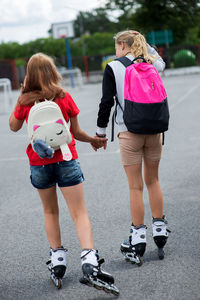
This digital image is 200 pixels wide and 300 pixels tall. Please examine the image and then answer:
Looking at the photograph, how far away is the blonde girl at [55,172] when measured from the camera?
3.65 meters

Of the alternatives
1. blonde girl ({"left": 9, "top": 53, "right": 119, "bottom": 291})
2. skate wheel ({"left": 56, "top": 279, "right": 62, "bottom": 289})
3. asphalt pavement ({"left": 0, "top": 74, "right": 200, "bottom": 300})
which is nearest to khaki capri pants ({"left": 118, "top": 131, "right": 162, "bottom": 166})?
blonde girl ({"left": 9, "top": 53, "right": 119, "bottom": 291})

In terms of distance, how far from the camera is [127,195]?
6.43 m

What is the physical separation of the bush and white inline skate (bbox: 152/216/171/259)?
3305cm

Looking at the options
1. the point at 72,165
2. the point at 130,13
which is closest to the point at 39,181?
the point at 72,165

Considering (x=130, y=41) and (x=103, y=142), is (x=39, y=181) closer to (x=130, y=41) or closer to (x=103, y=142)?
(x=103, y=142)

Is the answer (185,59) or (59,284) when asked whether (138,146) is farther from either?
(185,59)

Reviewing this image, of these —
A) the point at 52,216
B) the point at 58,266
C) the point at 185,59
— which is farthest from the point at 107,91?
the point at 185,59

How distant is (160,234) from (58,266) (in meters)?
0.92

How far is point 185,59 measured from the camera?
36.6m

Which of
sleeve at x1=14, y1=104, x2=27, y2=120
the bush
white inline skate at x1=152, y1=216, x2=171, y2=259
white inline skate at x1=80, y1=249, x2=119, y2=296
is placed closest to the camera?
white inline skate at x1=80, y1=249, x2=119, y2=296

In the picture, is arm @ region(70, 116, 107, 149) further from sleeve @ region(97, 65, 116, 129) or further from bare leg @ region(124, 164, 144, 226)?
bare leg @ region(124, 164, 144, 226)

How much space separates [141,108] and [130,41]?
577 mm

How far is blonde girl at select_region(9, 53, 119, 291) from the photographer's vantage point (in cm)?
365

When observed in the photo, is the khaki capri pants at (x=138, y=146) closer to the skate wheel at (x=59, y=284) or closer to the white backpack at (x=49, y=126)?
the white backpack at (x=49, y=126)
